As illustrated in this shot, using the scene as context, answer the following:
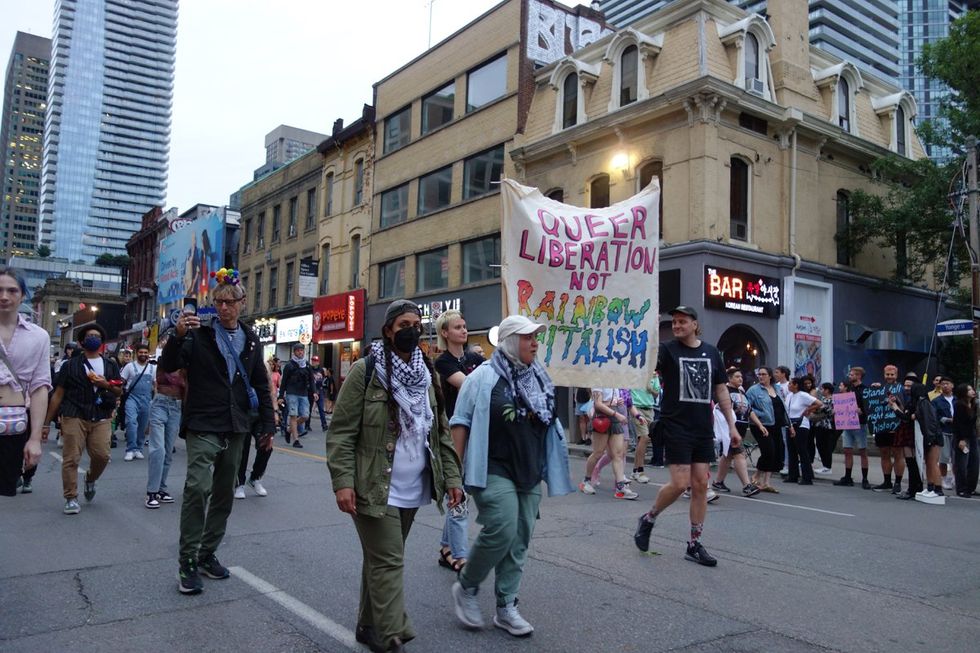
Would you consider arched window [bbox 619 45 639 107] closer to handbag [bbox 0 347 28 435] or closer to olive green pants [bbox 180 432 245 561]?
olive green pants [bbox 180 432 245 561]

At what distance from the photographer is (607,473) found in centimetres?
1292

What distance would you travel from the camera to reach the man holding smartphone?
5152 millimetres

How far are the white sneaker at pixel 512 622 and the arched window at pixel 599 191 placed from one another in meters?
18.4

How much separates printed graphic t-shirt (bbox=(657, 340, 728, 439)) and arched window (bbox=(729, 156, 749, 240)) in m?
14.4

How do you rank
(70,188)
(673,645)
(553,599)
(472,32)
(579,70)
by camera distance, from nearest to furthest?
(673,645), (553,599), (579,70), (472,32), (70,188)

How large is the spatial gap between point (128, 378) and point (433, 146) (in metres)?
17.9

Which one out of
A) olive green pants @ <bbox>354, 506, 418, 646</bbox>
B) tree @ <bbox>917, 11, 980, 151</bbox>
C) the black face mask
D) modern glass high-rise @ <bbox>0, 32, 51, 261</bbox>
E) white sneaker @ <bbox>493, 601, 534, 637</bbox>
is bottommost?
white sneaker @ <bbox>493, 601, 534, 637</bbox>

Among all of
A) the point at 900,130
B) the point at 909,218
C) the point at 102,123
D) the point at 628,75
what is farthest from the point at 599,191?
the point at 102,123

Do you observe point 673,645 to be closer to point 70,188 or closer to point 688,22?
point 688,22

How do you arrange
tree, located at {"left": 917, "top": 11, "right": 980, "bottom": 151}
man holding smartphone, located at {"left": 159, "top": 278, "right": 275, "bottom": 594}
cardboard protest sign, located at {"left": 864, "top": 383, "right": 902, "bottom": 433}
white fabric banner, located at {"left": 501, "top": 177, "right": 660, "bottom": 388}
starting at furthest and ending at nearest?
tree, located at {"left": 917, "top": 11, "right": 980, "bottom": 151}
cardboard protest sign, located at {"left": 864, "top": 383, "right": 902, "bottom": 433}
white fabric banner, located at {"left": 501, "top": 177, "right": 660, "bottom": 388}
man holding smartphone, located at {"left": 159, "top": 278, "right": 275, "bottom": 594}

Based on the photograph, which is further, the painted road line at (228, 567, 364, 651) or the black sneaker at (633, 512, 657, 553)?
the black sneaker at (633, 512, 657, 553)

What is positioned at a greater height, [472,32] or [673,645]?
[472,32]

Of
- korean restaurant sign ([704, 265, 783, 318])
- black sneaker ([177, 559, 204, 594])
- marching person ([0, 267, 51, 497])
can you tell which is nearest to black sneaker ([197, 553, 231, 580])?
black sneaker ([177, 559, 204, 594])

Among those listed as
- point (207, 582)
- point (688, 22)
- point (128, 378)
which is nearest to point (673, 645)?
point (207, 582)
